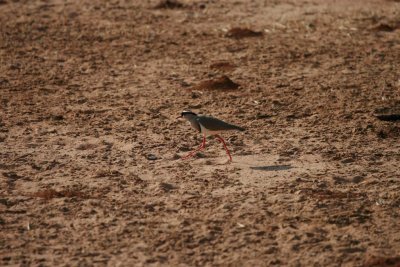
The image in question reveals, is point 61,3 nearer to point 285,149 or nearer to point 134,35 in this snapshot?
point 134,35

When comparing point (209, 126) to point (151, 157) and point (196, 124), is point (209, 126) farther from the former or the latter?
point (151, 157)

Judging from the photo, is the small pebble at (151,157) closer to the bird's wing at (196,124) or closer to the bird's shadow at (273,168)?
the bird's wing at (196,124)

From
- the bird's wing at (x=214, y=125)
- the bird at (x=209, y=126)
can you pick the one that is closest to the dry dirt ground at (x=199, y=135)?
the bird at (x=209, y=126)

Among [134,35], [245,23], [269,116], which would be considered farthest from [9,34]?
[269,116]

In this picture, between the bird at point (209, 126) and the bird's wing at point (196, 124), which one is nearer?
the bird at point (209, 126)

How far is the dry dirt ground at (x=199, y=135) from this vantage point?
6.45m

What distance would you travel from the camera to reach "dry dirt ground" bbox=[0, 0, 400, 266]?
6445mm

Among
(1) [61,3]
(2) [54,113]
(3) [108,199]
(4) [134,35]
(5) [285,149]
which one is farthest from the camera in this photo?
(1) [61,3]

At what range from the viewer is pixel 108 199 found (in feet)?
23.6

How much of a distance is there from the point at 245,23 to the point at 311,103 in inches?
149

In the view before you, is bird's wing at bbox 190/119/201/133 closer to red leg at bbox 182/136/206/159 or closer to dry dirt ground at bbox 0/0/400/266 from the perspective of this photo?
red leg at bbox 182/136/206/159

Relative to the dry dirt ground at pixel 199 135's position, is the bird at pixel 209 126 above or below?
above

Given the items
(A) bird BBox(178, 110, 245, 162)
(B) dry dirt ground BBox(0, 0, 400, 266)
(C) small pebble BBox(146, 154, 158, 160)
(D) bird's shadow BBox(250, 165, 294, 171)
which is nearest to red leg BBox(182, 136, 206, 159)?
(A) bird BBox(178, 110, 245, 162)

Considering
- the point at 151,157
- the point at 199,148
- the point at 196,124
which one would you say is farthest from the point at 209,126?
the point at 151,157
